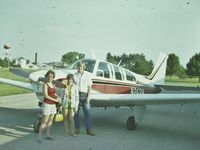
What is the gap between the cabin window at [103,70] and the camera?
947cm

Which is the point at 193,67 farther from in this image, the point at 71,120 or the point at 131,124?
the point at 71,120

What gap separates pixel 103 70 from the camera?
9.62 metres

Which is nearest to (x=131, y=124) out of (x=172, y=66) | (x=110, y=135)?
(x=110, y=135)

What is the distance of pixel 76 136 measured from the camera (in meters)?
7.59

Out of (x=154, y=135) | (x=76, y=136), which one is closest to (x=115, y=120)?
(x=154, y=135)

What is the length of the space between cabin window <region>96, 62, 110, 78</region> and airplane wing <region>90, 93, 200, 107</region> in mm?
828

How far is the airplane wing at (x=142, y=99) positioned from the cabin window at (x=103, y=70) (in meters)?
0.83

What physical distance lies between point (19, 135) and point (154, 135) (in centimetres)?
343

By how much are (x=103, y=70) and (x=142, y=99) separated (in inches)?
66.9

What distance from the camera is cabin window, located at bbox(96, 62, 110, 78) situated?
9.47m

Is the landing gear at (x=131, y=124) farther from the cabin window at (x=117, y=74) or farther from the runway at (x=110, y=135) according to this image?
the cabin window at (x=117, y=74)

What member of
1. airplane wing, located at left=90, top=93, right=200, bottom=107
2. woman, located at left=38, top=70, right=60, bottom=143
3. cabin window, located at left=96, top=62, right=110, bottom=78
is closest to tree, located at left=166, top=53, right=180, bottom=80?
cabin window, located at left=96, top=62, right=110, bottom=78

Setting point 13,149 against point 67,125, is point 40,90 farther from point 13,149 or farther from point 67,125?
point 13,149

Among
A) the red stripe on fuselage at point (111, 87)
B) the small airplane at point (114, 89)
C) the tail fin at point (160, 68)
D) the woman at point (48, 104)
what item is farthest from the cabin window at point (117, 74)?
the tail fin at point (160, 68)
